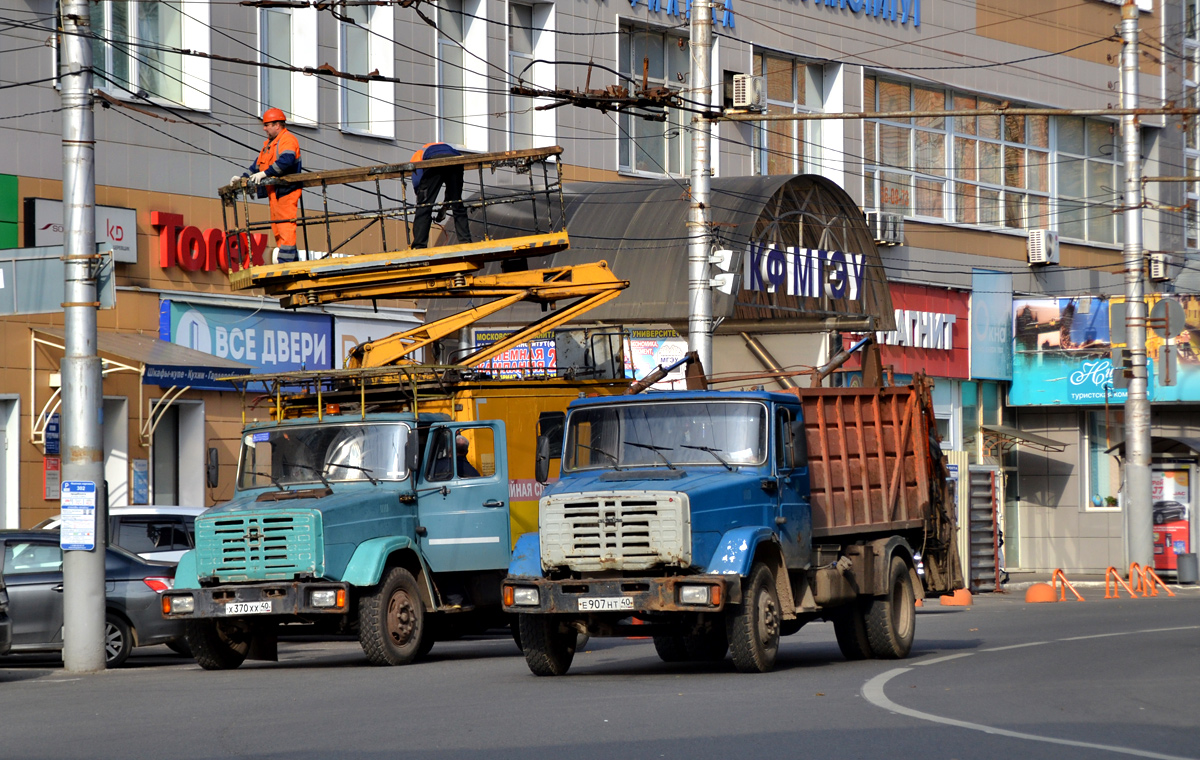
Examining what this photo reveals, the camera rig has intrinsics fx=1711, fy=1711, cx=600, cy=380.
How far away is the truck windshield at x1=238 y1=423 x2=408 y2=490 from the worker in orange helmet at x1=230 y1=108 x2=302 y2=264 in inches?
130

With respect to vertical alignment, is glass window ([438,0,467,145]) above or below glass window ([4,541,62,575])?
above

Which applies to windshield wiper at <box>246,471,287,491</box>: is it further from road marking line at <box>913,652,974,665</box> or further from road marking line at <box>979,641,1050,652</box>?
road marking line at <box>979,641,1050,652</box>

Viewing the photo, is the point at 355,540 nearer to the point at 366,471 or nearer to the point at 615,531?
the point at 366,471

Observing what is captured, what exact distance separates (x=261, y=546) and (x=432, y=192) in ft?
20.0

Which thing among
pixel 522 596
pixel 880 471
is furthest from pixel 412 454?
pixel 880 471

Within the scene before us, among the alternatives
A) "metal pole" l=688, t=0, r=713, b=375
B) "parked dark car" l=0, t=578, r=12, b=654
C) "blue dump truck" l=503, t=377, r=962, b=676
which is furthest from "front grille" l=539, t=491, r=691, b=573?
"metal pole" l=688, t=0, r=713, b=375

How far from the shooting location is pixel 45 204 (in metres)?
23.3

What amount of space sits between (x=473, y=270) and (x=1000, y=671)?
7120mm

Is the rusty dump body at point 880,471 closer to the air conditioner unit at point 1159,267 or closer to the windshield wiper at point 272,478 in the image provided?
the windshield wiper at point 272,478

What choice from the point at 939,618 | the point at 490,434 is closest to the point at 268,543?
the point at 490,434

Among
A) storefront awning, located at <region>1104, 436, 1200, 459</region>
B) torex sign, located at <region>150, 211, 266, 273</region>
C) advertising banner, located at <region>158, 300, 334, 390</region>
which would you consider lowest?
storefront awning, located at <region>1104, 436, 1200, 459</region>

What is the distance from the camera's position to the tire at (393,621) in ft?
49.8

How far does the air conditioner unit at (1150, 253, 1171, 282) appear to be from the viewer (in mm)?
39106

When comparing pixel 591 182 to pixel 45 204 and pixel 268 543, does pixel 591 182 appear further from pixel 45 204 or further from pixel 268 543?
pixel 268 543
